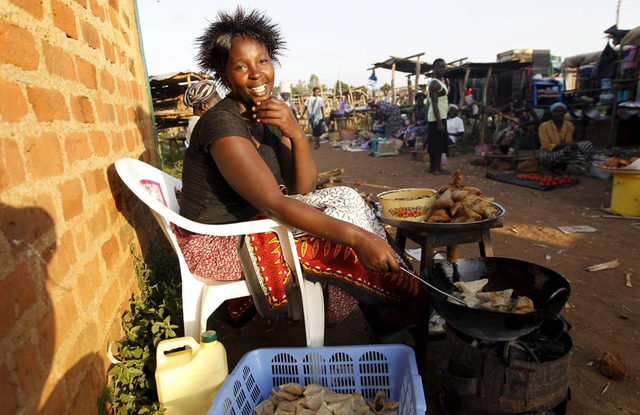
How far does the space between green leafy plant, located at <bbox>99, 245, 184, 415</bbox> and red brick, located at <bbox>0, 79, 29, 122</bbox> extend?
1.11 m

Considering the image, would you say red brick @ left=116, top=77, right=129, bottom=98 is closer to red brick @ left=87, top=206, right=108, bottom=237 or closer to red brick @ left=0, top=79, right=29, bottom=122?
red brick @ left=87, top=206, right=108, bottom=237

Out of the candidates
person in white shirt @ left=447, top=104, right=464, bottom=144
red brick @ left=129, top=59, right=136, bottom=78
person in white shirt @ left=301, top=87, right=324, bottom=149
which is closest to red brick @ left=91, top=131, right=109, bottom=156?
red brick @ left=129, top=59, right=136, bottom=78

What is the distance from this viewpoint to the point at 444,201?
2234 millimetres

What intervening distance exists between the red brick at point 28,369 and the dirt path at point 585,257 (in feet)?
7.76

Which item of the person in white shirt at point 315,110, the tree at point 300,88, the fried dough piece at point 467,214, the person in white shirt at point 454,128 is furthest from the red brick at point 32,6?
the tree at point 300,88

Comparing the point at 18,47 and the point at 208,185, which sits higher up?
the point at 18,47

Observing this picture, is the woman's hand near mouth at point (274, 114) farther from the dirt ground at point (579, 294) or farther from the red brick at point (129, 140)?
the dirt ground at point (579, 294)

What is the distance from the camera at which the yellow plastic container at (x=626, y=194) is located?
4867 mm

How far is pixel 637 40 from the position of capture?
840cm

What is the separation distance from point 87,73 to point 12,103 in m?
0.77

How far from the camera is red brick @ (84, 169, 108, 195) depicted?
166 cm

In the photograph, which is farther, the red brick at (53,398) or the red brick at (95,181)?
the red brick at (95,181)

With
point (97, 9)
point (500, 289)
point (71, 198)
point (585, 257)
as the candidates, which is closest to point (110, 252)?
point (71, 198)

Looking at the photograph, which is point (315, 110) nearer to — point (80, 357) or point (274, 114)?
point (274, 114)
